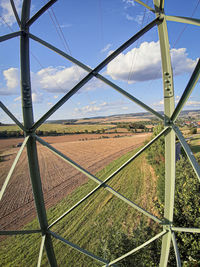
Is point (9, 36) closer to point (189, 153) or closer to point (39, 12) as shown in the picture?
point (39, 12)

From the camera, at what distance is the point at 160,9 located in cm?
405

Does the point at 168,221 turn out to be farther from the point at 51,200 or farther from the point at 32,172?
the point at 51,200

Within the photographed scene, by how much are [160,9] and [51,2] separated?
8.28 feet

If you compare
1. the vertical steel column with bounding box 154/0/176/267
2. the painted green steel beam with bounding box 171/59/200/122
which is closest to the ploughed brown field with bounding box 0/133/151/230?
the vertical steel column with bounding box 154/0/176/267

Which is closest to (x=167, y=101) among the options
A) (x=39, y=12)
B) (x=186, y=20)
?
(x=186, y=20)

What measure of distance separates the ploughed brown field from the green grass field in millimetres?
2146

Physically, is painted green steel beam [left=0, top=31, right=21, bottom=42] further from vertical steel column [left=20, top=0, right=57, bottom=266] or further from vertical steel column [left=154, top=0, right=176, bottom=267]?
vertical steel column [left=154, top=0, right=176, bottom=267]

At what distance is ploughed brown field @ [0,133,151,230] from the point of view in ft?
79.7

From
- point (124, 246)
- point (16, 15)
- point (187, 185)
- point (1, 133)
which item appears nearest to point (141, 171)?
point (187, 185)

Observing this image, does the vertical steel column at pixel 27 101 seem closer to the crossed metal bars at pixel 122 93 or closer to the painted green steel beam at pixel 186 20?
the crossed metal bars at pixel 122 93

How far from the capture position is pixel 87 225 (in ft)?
75.7

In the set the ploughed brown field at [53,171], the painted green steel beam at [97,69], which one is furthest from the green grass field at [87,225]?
the painted green steel beam at [97,69]

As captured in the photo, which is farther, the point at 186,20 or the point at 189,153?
the point at 189,153

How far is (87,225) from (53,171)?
16.3m
